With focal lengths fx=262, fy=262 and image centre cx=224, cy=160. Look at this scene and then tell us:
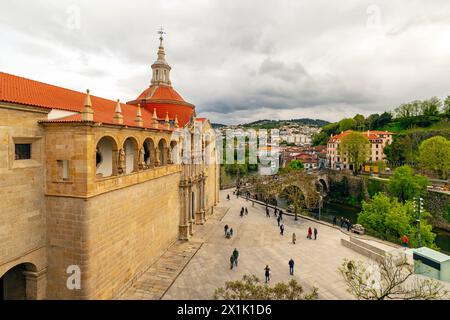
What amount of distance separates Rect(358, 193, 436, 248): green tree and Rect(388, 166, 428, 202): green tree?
14.9m

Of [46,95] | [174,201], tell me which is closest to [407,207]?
[174,201]

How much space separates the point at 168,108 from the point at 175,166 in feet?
33.8

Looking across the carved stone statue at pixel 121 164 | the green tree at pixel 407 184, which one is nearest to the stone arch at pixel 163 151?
the carved stone statue at pixel 121 164

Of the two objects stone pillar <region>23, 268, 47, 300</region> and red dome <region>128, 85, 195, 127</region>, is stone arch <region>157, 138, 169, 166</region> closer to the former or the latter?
red dome <region>128, 85, 195, 127</region>

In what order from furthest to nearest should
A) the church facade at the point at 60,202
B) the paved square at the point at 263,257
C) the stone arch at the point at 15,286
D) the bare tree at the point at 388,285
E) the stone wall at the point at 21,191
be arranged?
the paved square at the point at 263,257 < the stone arch at the point at 15,286 < the church facade at the point at 60,202 < the stone wall at the point at 21,191 < the bare tree at the point at 388,285

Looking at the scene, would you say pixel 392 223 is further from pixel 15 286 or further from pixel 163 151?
pixel 15 286

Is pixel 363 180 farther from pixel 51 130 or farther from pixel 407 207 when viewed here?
pixel 51 130

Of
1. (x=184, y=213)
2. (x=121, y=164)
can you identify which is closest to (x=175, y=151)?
(x=184, y=213)

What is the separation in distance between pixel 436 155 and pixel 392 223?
31646 millimetres

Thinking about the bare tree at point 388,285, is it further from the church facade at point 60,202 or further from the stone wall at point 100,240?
the church facade at point 60,202

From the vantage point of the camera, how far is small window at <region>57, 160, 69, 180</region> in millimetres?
12955

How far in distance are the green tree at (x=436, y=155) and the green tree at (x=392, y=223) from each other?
25313 mm

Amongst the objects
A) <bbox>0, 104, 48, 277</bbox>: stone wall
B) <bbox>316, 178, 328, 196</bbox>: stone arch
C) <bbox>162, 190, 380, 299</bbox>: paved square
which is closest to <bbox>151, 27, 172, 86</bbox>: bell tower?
<bbox>162, 190, 380, 299</bbox>: paved square

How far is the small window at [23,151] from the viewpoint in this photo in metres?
12.1
